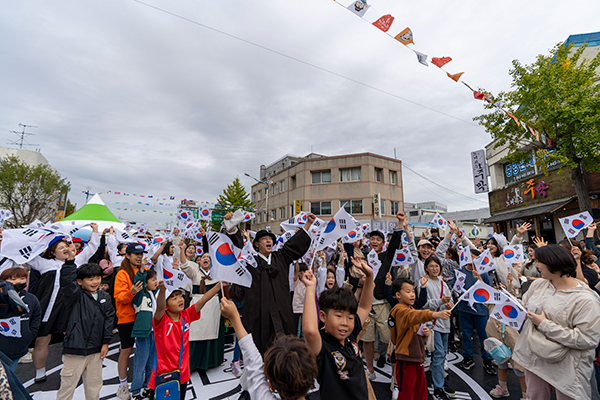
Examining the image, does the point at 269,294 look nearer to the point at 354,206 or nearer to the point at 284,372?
the point at 284,372

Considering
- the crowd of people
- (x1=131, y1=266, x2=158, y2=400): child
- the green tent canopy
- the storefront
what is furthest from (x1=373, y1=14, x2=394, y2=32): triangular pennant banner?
the storefront

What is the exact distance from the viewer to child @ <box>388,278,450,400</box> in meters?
3.33

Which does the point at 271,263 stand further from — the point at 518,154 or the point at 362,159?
the point at 362,159

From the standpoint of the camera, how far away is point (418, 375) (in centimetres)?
339

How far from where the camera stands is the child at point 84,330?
3309 millimetres

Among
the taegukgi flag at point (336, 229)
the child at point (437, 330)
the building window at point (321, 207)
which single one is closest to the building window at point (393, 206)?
the building window at point (321, 207)

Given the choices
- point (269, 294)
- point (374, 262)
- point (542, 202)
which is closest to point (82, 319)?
point (269, 294)

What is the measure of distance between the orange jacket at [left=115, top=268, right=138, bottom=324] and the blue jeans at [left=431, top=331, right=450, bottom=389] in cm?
436

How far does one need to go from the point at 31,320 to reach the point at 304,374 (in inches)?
139

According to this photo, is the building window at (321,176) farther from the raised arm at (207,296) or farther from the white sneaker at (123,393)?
the raised arm at (207,296)

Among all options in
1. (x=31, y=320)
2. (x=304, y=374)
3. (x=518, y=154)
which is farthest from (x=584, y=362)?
(x=518, y=154)

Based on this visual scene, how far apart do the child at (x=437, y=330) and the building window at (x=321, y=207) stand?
83.3 ft

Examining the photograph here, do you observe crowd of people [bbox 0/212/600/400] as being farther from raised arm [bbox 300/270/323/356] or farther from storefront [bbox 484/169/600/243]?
storefront [bbox 484/169/600/243]

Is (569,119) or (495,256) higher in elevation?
(569,119)
